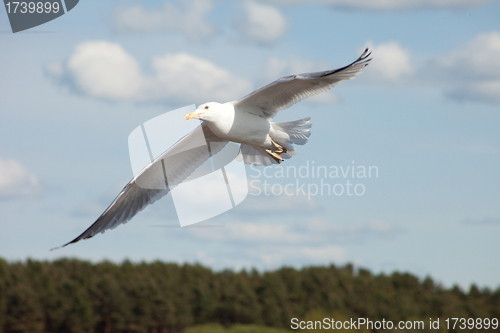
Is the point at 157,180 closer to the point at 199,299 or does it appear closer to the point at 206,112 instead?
the point at 206,112

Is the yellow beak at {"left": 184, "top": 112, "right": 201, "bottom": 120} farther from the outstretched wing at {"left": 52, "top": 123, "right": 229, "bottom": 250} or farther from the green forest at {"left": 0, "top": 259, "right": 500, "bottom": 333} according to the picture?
the green forest at {"left": 0, "top": 259, "right": 500, "bottom": 333}

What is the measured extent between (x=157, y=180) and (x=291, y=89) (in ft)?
8.59

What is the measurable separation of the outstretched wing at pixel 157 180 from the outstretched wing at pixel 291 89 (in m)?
0.98

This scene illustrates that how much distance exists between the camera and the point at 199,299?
1895 centimetres

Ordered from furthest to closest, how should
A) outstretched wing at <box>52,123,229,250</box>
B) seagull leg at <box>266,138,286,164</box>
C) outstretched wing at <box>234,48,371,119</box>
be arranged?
outstretched wing at <box>52,123,229,250</box>
seagull leg at <box>266,138,286,164</box>
outstretched wing at <box>234,48,371,119</box>

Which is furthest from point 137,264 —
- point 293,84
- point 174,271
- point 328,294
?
point 293,84

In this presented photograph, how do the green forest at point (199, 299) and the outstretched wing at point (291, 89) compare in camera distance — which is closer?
the outstretched wing at point (291, 89)

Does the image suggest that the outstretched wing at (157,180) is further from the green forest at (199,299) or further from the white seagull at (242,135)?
the green forest at (199,299)

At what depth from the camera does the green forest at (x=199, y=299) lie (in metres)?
17.5

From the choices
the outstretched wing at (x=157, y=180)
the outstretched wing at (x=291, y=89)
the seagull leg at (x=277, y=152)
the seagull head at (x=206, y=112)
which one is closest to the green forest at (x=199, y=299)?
the outstretched wing at (x=157, y=180)

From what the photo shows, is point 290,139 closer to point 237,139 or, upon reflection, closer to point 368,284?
point 237,139

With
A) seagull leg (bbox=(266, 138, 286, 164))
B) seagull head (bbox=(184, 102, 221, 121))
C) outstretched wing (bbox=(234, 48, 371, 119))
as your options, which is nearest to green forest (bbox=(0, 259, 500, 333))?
seagull leg (bbox=(266, 138, 286, 164))

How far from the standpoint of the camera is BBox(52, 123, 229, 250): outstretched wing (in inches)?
328

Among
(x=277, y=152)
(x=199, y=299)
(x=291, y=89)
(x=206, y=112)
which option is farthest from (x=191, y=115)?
(x=199, y=299)
